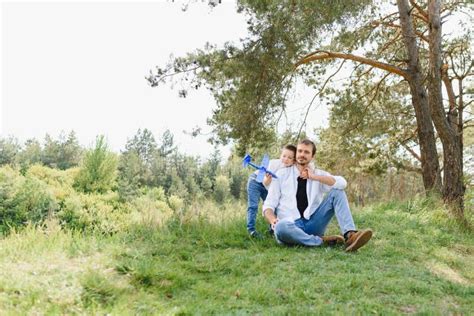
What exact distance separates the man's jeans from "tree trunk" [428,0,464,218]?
4328 mm

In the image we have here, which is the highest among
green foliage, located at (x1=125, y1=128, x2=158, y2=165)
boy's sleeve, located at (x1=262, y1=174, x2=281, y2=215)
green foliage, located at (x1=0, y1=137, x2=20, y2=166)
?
green foliage, located at (x1=125, y1=128, x2=158, y2=165)

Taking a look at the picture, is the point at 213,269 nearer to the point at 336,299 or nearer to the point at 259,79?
the point at 336,299

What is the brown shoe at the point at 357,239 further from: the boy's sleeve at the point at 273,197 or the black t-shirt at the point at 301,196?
the boy's sleeve at the point at 273,197

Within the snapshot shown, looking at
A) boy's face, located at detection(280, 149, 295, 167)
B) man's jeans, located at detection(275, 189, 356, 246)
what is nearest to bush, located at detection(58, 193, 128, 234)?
boy's face, located at detection(280, 149, 295, 167)

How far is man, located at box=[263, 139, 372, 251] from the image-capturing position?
196 inches

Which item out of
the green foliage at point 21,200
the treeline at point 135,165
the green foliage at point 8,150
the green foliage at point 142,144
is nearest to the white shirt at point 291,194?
A: the green foliage at point 21,200

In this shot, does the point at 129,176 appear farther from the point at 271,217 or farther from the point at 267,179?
the point at 271,217

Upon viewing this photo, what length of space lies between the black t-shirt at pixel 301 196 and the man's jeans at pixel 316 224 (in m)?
0.13

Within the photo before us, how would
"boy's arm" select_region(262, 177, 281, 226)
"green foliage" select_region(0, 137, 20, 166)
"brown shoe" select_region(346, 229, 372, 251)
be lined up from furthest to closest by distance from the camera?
"green foliage" select_region(0, 137, 20, 166) < "boy's arm" select_region(262, 177, 281, 226) < "brown shoe" select_region(346, 229, 372, 251)

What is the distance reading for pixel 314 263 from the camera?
4.30m

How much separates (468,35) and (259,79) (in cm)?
625

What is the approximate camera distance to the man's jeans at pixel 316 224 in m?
4.88

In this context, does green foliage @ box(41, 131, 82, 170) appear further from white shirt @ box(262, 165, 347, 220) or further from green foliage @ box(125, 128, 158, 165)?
white shirt @ box(262, 165, 347, 220)

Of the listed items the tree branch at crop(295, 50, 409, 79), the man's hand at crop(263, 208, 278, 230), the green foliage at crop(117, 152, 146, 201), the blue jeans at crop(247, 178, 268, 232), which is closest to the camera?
the man's hand at crop(263, 208, 278, 230)
